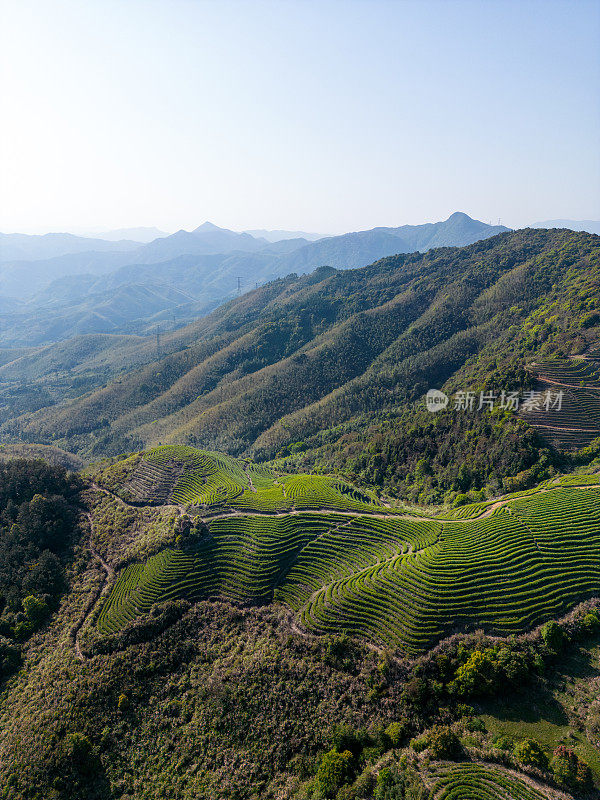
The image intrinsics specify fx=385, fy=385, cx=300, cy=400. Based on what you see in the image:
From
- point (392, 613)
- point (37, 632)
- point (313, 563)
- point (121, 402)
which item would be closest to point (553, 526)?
point (392, 613)

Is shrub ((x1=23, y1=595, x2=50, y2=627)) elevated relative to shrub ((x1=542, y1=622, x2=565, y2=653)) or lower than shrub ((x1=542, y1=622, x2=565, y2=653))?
lower

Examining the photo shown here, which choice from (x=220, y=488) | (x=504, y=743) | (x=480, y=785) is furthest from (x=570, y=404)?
(x=220, y=488)

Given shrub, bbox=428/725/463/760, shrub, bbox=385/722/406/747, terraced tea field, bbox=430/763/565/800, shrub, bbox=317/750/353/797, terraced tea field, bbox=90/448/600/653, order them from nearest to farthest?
1. terraced tea field, bbox=430/763/565/800
2. shrub, bbox=428/725/463/760
3. shrub, bbox=317/750/353/797
4. shrub, bbox=385/722/406/747
5. terraced tea field, bbox=90/448/600/653

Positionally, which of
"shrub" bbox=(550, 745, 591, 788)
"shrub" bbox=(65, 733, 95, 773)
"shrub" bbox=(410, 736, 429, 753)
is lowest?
"shrub" bbox=(65, 733, 95, 773)

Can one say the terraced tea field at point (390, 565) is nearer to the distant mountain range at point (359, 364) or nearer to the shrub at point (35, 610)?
the shrub at point (35, 610)

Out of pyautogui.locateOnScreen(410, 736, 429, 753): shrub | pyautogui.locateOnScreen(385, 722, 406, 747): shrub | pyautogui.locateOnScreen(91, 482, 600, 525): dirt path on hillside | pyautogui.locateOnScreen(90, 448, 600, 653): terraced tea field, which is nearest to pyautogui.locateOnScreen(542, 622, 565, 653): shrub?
pyautogui.locateOnScreen(90, 448, 600, 653): terraced tea field

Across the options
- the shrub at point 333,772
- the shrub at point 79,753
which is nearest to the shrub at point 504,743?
the shrub at point 333,772

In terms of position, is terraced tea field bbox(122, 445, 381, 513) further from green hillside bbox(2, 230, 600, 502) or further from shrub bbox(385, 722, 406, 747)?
shrub bbox(385, 722, 406, 747)

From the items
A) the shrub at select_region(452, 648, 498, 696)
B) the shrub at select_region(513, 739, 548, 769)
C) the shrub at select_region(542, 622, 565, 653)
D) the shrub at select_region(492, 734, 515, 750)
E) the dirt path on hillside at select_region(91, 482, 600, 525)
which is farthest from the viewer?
the dirt path on hillside at select_region(91, 482, 600, 525)

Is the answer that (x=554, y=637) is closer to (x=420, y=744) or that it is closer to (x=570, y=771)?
(x=570, y=771)
